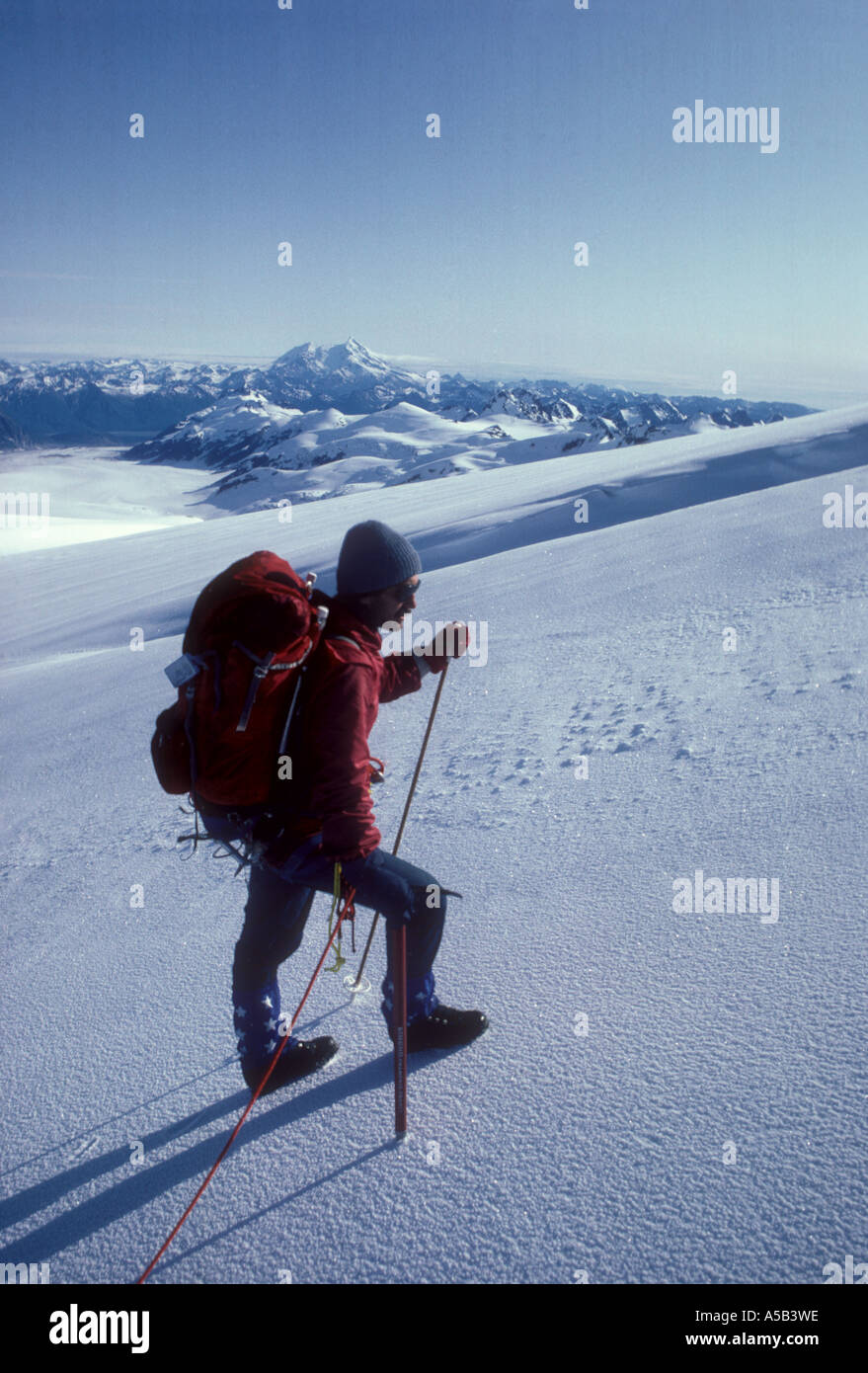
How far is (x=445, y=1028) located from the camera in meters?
2.28

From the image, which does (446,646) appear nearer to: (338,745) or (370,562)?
(370,562)

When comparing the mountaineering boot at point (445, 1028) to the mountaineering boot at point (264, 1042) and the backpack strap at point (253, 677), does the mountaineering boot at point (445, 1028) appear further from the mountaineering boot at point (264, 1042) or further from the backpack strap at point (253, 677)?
the backpack strap at point (253, 677)

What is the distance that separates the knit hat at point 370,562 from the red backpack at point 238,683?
15 cm

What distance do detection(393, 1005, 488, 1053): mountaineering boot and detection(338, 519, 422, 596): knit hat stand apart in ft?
4.27

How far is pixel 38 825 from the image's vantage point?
4.43 meters

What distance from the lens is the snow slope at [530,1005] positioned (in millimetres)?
1711

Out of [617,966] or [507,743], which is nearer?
[617,966]

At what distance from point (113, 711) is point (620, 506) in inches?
390

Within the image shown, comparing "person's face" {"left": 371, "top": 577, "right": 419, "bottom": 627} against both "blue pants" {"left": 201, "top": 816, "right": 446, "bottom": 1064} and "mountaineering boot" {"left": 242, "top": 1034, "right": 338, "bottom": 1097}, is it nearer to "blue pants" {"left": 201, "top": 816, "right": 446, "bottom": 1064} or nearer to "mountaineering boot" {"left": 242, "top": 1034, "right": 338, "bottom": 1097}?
"blue pants" {"left": 201, "top": 816, "right": 446, "bottom": 1064}

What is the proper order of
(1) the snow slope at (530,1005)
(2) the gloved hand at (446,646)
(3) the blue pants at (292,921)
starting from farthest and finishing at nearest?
(2) the gloved hand at (446,646)
(3) the blue pants at (292,921)
(1) the snow slope at (530,1005)

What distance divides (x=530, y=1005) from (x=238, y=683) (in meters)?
1.39

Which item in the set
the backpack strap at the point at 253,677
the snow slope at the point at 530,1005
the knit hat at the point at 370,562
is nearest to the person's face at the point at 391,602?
the knit hat at the point at 370,562
